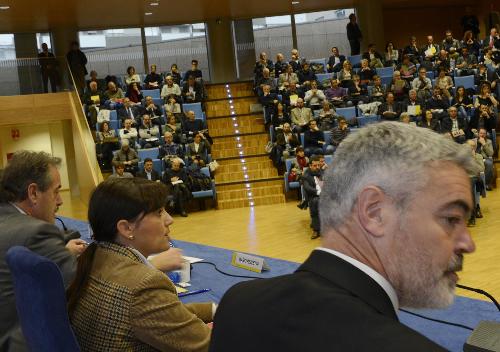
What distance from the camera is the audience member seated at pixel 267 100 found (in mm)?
13587

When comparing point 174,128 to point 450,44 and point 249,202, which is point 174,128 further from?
point 450,44

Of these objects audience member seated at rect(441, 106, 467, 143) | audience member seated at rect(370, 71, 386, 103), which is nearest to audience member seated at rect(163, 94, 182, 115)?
audience member seated at rect(370, 71, 386, 103)

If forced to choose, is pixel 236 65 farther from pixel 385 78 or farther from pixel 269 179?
pixel 269 179

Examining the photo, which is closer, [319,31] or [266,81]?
[266,81]

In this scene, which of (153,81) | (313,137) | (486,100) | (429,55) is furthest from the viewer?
(429,55)

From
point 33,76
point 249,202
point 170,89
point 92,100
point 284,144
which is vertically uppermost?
point 33,76

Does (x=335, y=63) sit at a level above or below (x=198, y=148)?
above

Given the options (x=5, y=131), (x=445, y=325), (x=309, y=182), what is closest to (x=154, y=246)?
(x=445, y=325)

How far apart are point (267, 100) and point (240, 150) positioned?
1293 millimetres

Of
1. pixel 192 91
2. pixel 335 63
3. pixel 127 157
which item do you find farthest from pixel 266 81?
pixel 127 157

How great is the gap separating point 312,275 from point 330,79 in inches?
547

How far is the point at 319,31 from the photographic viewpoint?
18484 mm

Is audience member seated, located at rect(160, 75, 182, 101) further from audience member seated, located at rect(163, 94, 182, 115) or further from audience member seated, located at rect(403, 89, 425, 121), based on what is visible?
audience member seated, located at rect(403, 89, 425, 121)

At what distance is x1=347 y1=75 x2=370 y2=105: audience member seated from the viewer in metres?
13.2
